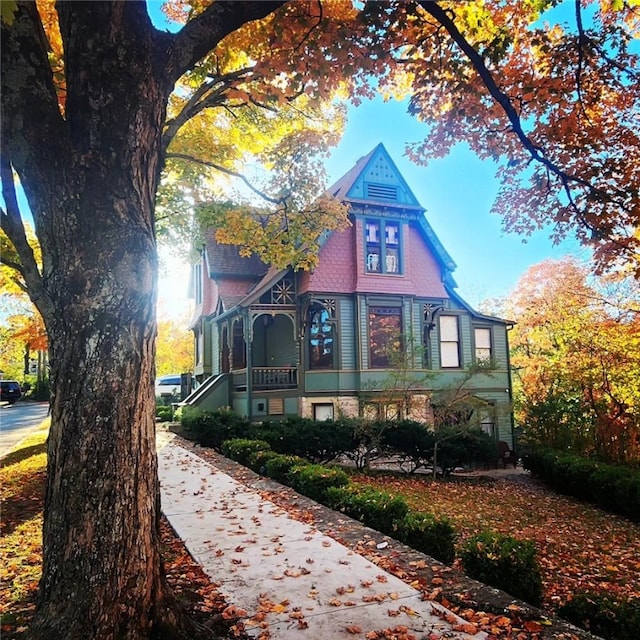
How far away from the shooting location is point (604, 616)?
394 cm

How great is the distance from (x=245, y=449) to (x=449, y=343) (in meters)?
12.3

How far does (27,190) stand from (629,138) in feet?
21.9

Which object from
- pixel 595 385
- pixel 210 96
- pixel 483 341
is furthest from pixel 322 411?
pixel 210 96

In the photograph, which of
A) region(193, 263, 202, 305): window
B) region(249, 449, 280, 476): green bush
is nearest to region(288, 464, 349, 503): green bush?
region(249, 449, 280, 476): green bush

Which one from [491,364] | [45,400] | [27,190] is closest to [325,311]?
[491,364]

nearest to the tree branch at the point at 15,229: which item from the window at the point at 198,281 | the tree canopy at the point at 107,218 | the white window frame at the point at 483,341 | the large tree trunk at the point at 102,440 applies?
the tree canopy at the point at 107,218

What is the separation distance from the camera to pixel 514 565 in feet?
15.5

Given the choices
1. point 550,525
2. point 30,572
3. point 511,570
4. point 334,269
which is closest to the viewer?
point 511,570

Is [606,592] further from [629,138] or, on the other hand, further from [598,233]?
[629,138]

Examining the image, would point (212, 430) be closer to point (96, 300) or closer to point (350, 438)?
point (350, 438)

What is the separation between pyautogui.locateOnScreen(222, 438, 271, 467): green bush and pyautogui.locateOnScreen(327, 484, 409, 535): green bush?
12.7 ft

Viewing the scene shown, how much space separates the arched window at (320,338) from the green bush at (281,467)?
370 inches

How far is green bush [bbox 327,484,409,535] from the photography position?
20.5ft

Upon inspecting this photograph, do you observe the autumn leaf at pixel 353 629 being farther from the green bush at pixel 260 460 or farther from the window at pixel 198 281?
the window at pixel 198 281
